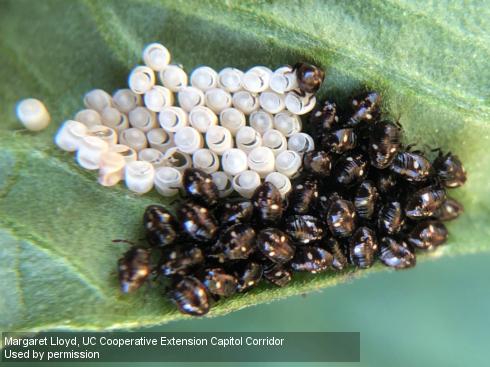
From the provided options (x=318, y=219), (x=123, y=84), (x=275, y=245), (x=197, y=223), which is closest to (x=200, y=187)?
(x=197, y=223)

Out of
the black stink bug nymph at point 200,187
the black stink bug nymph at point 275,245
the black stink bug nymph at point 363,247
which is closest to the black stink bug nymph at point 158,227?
the black stink bug nymph at point 200,187

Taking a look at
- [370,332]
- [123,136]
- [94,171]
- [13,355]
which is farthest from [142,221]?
[370,332]

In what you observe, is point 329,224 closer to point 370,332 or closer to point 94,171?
point 370,332

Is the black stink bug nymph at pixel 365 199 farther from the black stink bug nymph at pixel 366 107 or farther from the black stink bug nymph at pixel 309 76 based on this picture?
the black stink bug nymph at pixel 309 76

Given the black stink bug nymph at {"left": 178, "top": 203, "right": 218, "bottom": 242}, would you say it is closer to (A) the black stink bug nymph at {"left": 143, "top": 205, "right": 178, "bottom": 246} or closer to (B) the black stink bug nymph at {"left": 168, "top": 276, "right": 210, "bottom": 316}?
(A) the black stink bug nymph at {"left": 143, "top": 205, "right": 178, "bottom": 246}

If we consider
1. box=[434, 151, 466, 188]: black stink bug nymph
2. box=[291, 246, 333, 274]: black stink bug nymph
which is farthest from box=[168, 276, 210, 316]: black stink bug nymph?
box=[434, 151, 466, 188]: black stink bug nymph

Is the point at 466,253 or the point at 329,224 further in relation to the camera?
the point at 466,253

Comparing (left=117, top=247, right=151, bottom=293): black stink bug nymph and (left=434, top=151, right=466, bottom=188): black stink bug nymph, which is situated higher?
(left=434, top=151, right=466, bottom=188): black stink bug nymph
